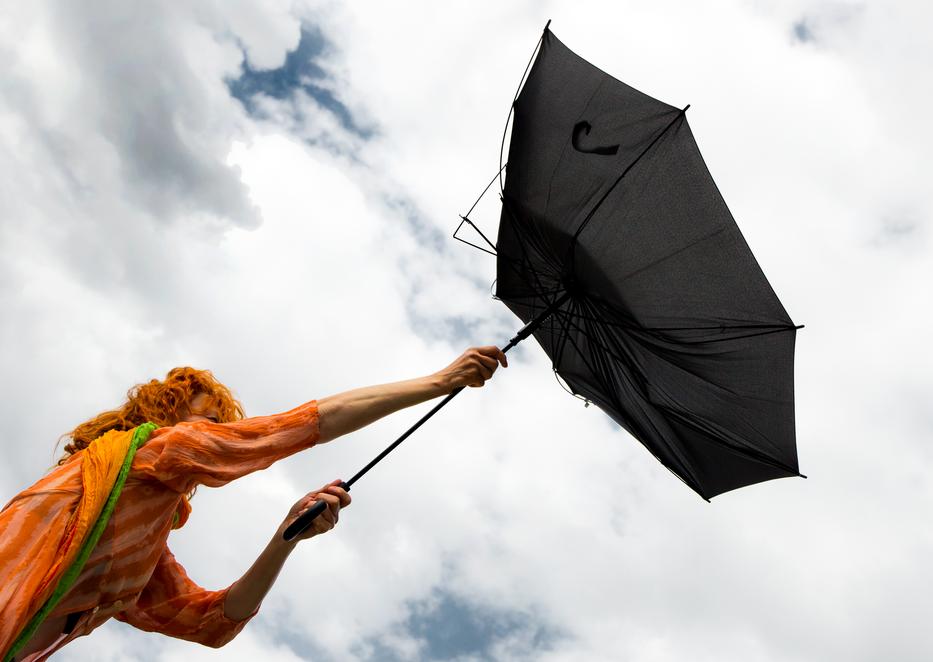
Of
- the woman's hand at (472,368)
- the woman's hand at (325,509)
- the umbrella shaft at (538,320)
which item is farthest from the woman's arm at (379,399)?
the umbrella shaft at (538,320)

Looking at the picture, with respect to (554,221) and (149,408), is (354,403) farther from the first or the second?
(554,221)

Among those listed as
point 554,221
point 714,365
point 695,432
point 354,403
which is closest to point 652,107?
point 554,221

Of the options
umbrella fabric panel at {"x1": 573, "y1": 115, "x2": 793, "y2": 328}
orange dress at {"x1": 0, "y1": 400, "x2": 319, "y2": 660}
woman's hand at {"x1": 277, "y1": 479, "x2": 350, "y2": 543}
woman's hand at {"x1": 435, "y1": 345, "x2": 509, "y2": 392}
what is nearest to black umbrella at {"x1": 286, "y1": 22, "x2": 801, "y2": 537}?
umbrella fabric panel at {"x1": 573, "y1": 115, "x2": 793, "y2": 328}

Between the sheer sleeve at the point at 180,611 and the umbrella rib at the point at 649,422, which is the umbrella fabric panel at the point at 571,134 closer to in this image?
the umbrella rib at the point at 649,422

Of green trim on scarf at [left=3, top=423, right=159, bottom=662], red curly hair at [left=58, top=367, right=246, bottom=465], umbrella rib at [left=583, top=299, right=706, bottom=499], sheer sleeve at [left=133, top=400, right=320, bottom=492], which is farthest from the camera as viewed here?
umbrella rib at [left=583, top=299, right=706, bottom=499]

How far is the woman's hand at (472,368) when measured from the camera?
190 inches

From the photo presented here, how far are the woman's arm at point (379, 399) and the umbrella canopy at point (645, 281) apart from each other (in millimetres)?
1289

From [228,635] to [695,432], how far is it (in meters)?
3.30

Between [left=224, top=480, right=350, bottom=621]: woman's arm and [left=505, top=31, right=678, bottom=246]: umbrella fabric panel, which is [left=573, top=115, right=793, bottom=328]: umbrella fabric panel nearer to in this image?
[left=505, top=31, right=678, bottom=246]: umbrella fabric panel

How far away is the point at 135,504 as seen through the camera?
4547 mm

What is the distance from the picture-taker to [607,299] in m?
5.70

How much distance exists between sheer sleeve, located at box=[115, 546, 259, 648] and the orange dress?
0.56m

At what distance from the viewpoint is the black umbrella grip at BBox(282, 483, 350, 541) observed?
4754 mm

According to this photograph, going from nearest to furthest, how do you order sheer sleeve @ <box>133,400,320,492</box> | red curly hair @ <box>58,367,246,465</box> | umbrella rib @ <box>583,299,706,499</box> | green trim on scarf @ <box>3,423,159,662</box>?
green trim on scarf @ <box>3,423,159,662</box> → sheer sleeve @ <box>133,400,320,492</box> → red curly hair @ <box>58,367,246,465</box> → umbrella rib @ <box>583,299,706,499</box>
